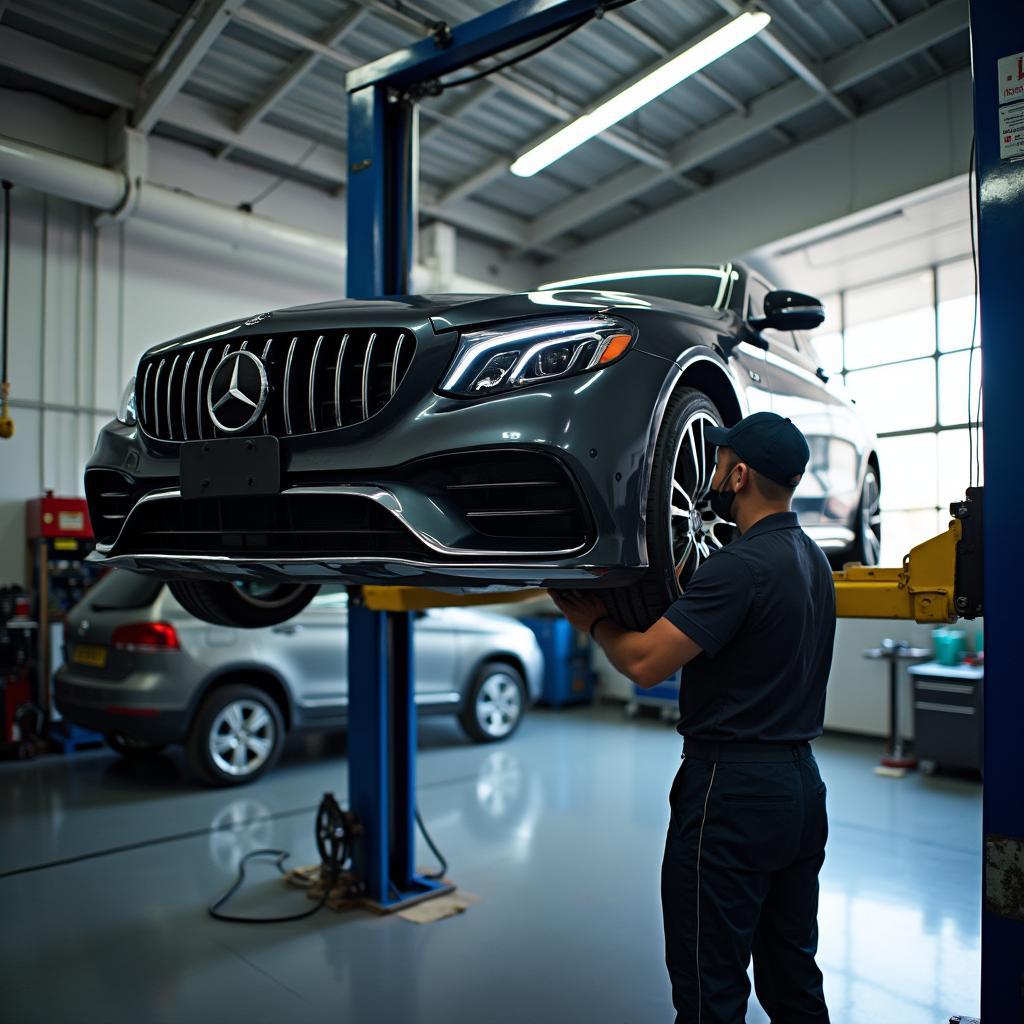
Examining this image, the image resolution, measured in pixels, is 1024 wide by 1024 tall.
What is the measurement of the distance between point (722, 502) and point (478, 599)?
1.01 meters

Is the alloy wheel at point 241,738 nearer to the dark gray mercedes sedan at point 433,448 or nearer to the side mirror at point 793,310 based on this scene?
the dark gray mercedes sedan at point 433,448

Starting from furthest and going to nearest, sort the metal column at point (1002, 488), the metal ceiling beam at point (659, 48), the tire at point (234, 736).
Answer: the metal ceiling beam at point (659, 48), the tire at point (234, 736), the metal column at point (1002, 488)

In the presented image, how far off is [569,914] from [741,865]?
6.03 ft

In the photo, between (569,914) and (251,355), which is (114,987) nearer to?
(569,914)

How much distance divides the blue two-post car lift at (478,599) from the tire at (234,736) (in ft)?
5.80

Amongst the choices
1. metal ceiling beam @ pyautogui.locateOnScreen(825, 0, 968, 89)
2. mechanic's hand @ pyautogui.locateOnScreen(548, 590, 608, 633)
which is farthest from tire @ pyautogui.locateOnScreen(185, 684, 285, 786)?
metal ceiling beam @ pyautogui.locateOnScreen(825, 0, 968, 89)

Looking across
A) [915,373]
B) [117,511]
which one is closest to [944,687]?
[915,373]

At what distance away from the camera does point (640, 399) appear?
1.87m

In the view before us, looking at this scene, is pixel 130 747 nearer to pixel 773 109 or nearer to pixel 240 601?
pixel 240 601

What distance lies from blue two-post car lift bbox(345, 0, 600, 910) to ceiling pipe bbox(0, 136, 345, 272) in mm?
3502

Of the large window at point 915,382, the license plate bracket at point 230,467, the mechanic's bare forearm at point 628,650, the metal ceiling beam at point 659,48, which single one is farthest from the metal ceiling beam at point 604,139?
the mechanic's bare forearm at point 628,650

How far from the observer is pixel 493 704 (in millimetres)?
6816

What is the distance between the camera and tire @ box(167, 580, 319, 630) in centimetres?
286

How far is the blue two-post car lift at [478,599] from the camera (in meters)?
1.68
